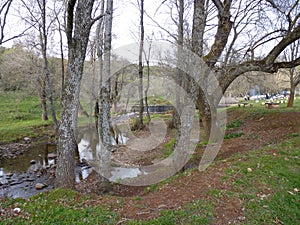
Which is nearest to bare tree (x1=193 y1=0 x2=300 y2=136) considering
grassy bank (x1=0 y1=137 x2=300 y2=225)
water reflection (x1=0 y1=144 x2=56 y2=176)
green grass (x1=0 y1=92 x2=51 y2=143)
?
grassy bank (x1=0 y1=137 x2=300 y2=225)

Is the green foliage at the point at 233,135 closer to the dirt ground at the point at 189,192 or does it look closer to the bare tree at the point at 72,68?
the dirt ground at the point at 189,192

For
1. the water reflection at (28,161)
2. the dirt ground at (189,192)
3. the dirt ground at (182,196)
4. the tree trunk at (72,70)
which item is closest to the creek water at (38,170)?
the water reflection at (28,161)

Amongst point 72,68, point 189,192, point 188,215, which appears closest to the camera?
point 188,215

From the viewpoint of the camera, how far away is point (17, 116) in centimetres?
2044

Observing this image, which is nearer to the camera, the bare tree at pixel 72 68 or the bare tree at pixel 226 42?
the bare tree at pixel 72 68

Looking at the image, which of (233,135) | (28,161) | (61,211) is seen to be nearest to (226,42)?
(233,135)

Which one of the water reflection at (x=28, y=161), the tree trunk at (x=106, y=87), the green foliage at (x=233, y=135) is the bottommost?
the water reflection at (x=28, y=161)

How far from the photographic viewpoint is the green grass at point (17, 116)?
15024mm

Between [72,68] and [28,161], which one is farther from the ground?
[72,68]

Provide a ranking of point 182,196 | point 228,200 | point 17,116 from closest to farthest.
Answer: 1. point 228,200
2. point 182,196
3. point 17,116

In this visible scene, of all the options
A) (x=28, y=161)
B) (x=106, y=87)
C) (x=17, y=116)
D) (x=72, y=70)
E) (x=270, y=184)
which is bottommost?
(x=28, y=161)

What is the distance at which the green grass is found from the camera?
15.0 meters

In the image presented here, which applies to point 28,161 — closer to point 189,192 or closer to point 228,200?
point 189,192

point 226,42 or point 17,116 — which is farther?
point 17,116
